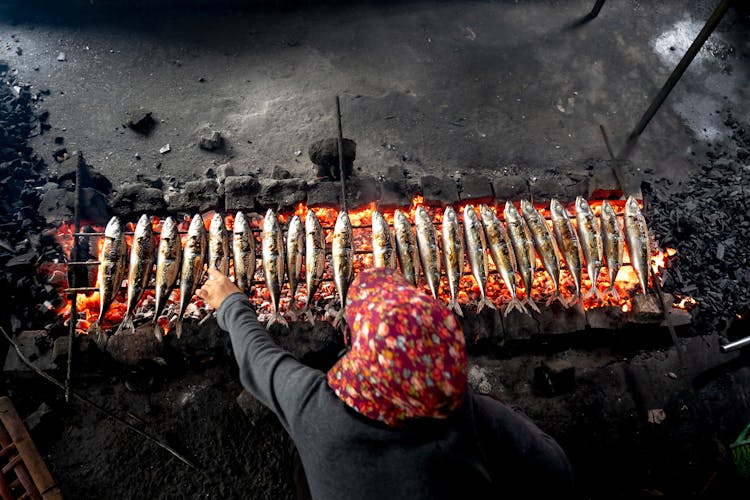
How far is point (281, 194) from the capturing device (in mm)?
5648

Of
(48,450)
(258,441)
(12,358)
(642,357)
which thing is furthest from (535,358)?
(12,358)

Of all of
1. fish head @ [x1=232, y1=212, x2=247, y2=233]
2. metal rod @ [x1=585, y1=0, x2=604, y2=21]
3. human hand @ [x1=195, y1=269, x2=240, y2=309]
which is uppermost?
metal rod @ [x1=585, y1=0, x2=604, y2=21]

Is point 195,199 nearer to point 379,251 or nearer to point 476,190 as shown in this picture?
point 379,251

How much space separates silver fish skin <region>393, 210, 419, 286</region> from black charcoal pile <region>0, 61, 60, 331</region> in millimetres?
4087

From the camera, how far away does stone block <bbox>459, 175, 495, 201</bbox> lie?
5.79 m

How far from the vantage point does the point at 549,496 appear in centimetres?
249

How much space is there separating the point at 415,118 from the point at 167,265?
4911 mm

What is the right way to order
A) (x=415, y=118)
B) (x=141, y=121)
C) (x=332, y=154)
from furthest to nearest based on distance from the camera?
1. (x=415, y=118)
2. (x=141, y=121)
3. (x=332, y=154)

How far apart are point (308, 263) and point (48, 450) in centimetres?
345

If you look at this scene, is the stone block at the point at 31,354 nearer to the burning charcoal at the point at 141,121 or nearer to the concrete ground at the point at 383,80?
the concrete ground at the point at 383,80

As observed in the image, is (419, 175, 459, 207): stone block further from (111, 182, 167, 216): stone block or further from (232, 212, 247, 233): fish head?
(111, 182, 167, 216): stone block

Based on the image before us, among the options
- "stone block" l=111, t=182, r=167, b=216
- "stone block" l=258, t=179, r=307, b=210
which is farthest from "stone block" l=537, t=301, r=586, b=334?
"stone block" l=111, t=182, r=167, b=216

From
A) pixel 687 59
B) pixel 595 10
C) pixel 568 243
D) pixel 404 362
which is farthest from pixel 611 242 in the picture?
pixel 595 10

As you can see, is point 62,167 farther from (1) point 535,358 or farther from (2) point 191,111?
(1) point 535,358
